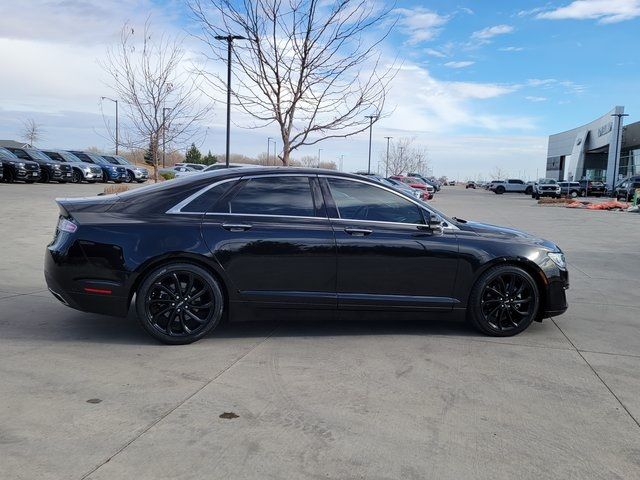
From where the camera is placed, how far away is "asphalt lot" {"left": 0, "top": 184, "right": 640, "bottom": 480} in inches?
119

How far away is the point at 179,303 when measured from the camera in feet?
15.9

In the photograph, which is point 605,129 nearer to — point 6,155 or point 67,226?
point 6,155

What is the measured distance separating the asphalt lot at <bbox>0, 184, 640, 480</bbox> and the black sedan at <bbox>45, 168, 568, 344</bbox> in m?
0.33

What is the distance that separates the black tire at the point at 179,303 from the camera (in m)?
4.80

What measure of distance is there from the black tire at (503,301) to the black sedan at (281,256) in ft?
0.04

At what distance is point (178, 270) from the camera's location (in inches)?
189

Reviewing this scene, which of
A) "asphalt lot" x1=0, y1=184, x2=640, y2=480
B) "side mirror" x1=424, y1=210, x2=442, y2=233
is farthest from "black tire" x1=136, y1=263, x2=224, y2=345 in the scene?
"side mirror" x1=424, y1=210, x2=442, y2=233

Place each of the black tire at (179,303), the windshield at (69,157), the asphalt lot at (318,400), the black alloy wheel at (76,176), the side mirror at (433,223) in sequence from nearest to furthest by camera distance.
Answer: the asphalt lot at (318,400), the black tire at (179,303), the side mirror at (433,223), the black alloy wheel at (76,176), the windshield at (69,157)

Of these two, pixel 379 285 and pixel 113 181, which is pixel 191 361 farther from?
pixel 113 181

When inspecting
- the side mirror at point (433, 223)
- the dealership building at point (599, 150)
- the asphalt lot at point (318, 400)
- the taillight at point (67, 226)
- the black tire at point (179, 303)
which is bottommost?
the asphalt lot at point (318, 400)

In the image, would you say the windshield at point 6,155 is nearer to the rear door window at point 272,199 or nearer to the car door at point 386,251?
the rear door window at point 272,199

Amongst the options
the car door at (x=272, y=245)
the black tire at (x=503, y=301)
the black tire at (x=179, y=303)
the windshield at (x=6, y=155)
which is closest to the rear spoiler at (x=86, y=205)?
the black tire at (x=179, y=303)

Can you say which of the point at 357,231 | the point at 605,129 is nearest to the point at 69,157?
the point at 357,231

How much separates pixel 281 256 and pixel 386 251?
3.19 feet
